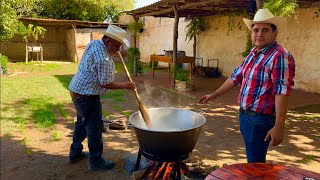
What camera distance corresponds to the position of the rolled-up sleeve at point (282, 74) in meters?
2.08

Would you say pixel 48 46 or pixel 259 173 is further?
pixel 48 46

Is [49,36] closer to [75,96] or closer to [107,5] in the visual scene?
[107,5]

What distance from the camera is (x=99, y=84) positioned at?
3.40 metres

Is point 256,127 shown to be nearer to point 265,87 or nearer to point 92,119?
point 265,87

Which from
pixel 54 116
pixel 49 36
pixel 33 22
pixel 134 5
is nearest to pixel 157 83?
pixel 54 116

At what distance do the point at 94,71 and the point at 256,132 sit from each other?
1.88 meters

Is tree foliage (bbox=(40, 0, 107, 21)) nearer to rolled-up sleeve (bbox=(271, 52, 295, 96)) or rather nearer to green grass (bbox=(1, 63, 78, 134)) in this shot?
green grass (bbox=(1, 63, 78, 134))

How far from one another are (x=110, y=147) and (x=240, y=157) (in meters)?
2.02

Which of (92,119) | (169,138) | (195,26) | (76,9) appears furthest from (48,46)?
(169,138)

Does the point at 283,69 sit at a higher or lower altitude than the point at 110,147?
higher

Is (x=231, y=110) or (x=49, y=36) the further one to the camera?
(x=49, y=36)

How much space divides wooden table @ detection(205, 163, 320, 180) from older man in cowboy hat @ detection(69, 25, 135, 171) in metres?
1.71

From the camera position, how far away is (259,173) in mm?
1730

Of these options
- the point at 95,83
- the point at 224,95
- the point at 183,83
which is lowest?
the point at 224,95
